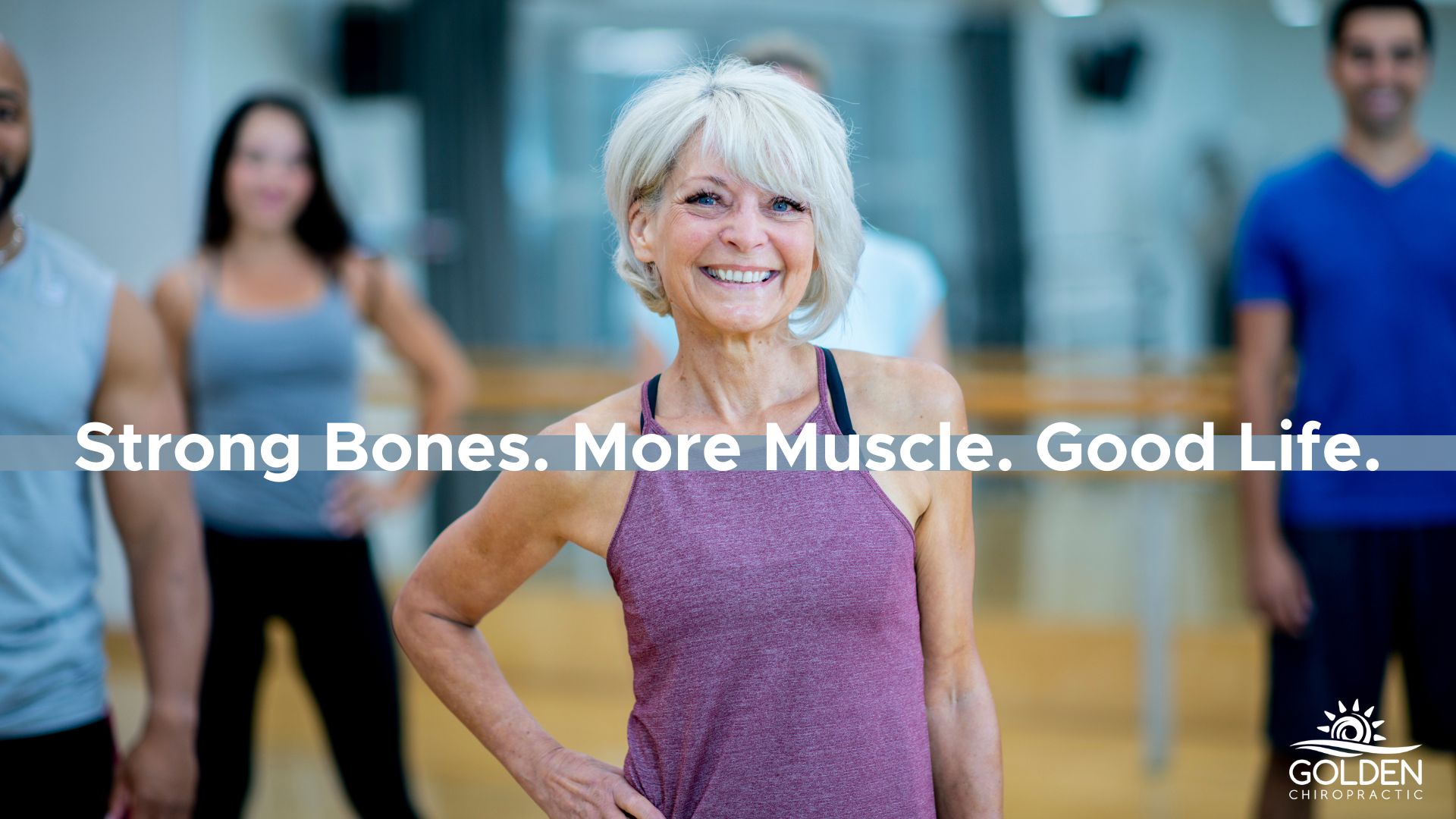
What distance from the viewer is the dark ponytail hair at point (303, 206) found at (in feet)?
9.52

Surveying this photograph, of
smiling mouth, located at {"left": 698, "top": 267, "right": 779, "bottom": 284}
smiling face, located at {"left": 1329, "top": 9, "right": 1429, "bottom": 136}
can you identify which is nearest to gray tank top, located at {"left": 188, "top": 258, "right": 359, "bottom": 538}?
smiling mouth, located at {"left": 698, "top": 267, "right": 779, "bottom": 284}

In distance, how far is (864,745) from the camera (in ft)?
4.44

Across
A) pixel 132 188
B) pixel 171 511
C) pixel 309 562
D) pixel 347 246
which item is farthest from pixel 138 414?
pixel 132 188

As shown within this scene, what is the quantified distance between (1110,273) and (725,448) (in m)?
6.22

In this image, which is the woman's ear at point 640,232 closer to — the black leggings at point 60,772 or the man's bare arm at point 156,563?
the man's bare arm at point 156,563

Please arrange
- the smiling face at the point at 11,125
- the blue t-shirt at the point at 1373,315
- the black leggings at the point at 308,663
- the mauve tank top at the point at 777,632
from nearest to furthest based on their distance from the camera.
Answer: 1. the mauve tank top at the point at 777,632
2. the smiling face at the point at 11,125
3. the blue t-shirt at the point at 1373,315
4. the black leggings at the point at 308,663

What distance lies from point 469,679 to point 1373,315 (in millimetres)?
1755

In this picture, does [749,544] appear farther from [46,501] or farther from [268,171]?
[268,171]

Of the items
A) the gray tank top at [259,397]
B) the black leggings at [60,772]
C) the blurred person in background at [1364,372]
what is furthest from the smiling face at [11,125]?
the blurred person in background at [1364,372]

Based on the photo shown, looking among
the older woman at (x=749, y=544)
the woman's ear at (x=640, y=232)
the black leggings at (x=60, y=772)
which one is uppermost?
the woman's ear at (x=640, y=232)

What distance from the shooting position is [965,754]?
1438 millimetres

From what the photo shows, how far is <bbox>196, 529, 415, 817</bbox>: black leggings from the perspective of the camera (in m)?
2.66

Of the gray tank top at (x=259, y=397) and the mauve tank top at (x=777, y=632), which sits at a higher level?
the gray tank top at (x=259, y=397)

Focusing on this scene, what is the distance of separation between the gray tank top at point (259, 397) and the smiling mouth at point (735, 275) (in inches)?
63.8
